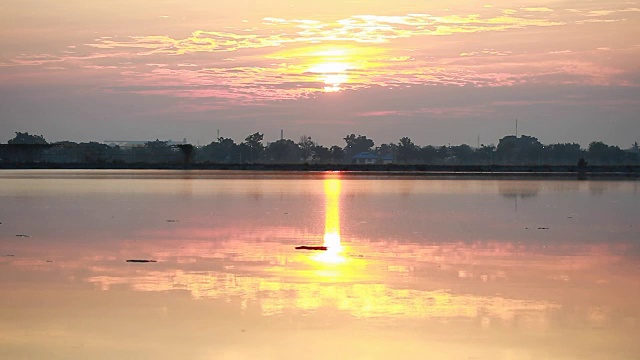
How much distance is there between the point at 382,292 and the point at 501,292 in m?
1.75

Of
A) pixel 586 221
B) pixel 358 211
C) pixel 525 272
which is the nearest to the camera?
pixel 525 272

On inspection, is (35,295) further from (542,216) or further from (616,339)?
(542,216)

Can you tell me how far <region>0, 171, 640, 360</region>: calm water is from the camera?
12.0m

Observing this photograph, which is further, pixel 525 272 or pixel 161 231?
pixel 161 231

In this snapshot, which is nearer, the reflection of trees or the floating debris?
the floating debris

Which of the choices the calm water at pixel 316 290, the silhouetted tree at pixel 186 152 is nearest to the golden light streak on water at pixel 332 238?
the calm water at pixel 316 290

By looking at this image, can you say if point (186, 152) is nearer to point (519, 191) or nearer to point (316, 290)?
point (519, 191)

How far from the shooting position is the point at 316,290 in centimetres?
1620

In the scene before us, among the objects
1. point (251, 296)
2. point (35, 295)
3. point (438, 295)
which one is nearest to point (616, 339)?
point (438, 295)

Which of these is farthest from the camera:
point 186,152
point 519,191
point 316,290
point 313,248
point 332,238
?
point 186,152

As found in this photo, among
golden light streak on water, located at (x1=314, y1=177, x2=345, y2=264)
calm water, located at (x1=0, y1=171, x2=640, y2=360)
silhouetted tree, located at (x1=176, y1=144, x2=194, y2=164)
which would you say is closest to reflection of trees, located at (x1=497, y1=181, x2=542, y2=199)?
golden light streak on water, located at (x1=314, y1=177, x2=345, y2=264)

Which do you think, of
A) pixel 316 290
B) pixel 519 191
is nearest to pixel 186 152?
pixel 519 191

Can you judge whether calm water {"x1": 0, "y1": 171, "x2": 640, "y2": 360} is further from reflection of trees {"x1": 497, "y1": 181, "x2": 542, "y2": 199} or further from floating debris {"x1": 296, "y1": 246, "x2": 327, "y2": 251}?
reflection of trees {"x1": 497, "y1": 181, "x2": 542, "y2": 199}

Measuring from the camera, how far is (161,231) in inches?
1073
